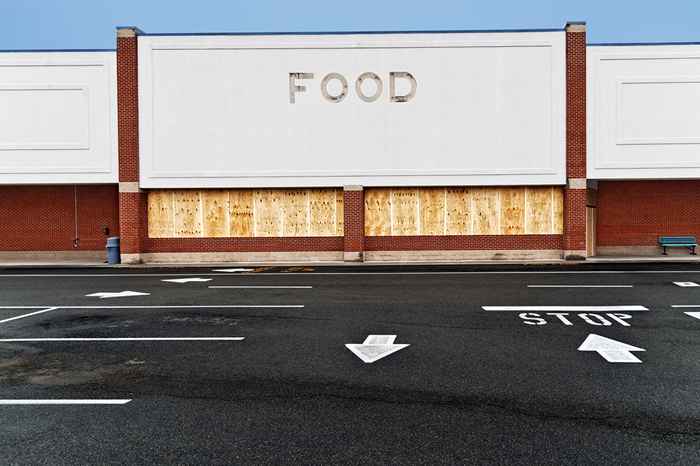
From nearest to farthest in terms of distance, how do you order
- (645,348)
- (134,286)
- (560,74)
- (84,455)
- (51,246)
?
(84,455) → (645,348) → (134,286) → (560,74) → (51,246)

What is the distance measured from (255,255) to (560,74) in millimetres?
15120

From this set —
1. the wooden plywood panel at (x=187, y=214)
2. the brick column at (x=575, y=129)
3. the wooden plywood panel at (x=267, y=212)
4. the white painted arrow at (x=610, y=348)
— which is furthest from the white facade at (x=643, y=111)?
the white painted arrow at (x=610, y=348)

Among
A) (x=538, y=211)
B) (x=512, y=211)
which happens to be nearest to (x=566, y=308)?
(x=512, y=211)

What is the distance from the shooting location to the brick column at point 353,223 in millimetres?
24172

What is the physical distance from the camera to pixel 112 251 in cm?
2423

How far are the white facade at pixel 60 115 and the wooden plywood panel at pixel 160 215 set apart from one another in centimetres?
211

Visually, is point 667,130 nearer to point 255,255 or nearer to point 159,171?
point 255,255

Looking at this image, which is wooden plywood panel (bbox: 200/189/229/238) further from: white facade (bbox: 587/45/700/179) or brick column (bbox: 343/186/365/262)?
white facade (bbox: 587/45/700/179)

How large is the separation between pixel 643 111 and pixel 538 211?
6.14 meters

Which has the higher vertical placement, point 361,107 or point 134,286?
point 361,107

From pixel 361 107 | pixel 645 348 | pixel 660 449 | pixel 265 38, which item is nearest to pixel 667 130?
pixel 361 107

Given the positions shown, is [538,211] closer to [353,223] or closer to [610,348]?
[353,223]

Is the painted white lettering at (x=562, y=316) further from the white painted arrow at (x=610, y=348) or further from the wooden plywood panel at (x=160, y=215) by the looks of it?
the wooden plywood panel at (x=160, y=215)

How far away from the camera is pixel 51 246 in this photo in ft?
86.1
